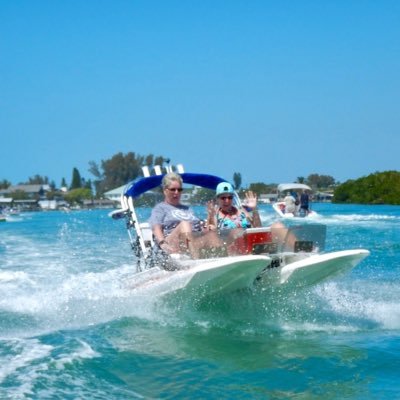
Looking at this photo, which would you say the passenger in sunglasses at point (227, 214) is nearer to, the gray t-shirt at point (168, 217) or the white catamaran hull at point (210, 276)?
the gray t-shirt at point (168, 217)

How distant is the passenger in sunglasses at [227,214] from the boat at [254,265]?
1.52 feet

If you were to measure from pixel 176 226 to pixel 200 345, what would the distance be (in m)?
2.01

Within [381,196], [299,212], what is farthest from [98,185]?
[299,212]

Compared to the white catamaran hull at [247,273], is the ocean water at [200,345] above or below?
below

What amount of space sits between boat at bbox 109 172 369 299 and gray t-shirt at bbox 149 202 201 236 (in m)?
0.31

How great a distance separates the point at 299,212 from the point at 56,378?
32969mm

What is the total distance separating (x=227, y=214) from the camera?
8.62m

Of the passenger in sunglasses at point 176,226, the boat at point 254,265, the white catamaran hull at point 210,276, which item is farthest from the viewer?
the passenger in sunglasses at point 176,226

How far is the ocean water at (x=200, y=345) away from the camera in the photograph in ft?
19.2

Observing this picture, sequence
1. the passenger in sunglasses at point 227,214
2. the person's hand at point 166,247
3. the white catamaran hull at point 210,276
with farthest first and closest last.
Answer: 1. the passenger in sunglasses at point 227,214
2. the person's hand at point 166,247
3. the white catamaran hull at point 210,276

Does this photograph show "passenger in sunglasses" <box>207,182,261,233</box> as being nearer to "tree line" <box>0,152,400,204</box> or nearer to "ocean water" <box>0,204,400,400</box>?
"ocean water" <box>0,204,400,400</box>

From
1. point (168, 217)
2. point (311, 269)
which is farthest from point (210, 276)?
point (168, 217)

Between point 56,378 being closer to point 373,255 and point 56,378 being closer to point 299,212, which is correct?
point 373,255

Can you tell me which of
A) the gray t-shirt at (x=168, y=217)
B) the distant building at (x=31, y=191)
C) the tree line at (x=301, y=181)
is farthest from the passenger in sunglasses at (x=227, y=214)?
the distant building at (x=31, y=191)
